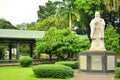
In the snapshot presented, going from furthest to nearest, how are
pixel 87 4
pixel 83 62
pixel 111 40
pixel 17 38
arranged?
1. pixel 87 4
2. pixel 111 40
3. pixel 17 38
4. pixel 83 62

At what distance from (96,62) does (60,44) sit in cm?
983

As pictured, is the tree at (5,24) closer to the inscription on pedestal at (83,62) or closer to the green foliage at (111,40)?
the green foliage at (111,40)

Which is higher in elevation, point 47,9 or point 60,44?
point 47,9

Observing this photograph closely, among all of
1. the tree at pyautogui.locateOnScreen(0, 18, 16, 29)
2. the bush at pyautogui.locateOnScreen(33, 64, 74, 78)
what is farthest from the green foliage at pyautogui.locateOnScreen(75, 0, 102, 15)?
the tree at pyautogui.locateOnScreen(0, 18, 16, 29)

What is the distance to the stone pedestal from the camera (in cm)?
2067

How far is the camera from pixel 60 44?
30359mm

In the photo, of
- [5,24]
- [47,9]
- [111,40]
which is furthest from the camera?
[47,9]

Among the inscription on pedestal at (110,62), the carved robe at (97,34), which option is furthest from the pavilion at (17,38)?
the inscription on pedestal at (110,62)

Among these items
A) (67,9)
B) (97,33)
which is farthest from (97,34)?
(67,9)

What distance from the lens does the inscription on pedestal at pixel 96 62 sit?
68.1 feet

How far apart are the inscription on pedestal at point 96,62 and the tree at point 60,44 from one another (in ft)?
30.0

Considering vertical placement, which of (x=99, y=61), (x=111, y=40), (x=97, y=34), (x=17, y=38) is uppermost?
(x=97, y=34)

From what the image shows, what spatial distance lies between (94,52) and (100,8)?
61.9 feet

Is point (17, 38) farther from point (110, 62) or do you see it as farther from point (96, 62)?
point (110, 62)
